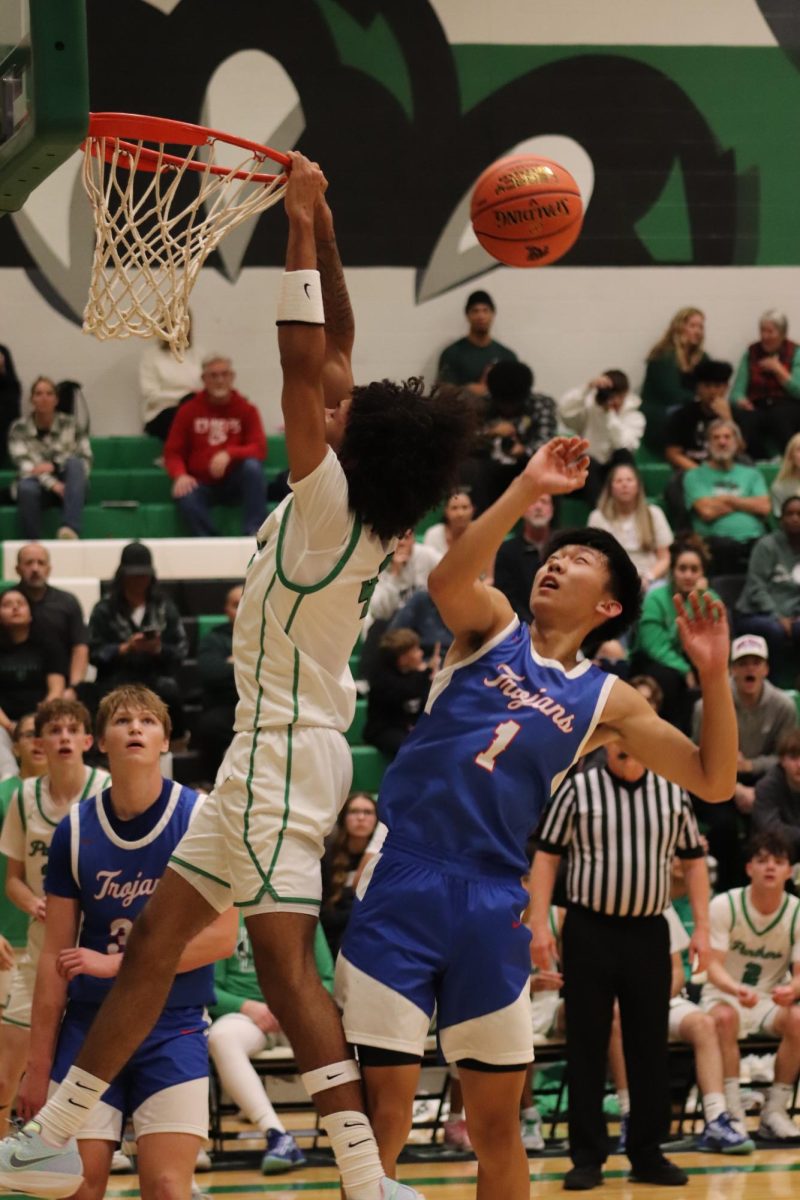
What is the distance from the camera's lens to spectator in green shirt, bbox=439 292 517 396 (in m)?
14.4

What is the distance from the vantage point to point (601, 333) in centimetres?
1537

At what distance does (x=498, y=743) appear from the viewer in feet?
15.1

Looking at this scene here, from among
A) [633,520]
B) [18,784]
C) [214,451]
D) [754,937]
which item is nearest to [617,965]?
[754,937]

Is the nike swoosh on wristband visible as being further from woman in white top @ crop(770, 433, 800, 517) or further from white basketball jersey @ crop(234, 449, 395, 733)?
woman in white top @ crop(770, 433, 800, 517)

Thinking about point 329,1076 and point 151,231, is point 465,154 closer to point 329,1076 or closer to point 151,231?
point 151,231

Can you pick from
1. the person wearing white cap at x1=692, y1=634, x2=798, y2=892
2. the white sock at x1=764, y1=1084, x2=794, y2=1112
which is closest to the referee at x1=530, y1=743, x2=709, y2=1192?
the white sock at x1=764, y1=1084, x2=794, y2=1112

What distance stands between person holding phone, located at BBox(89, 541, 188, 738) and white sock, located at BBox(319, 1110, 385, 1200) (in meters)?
6.28

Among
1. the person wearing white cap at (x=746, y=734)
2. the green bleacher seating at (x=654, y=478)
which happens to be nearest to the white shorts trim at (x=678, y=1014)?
the person wearing white cap at (x=746, y=734)

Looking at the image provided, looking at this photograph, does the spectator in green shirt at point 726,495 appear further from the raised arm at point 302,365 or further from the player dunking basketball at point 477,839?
the raised arm at point 302,365

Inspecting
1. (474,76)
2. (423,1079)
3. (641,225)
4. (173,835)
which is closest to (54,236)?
(474,76)

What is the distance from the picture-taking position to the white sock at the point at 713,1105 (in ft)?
26.9

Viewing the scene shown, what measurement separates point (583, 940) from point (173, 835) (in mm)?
2895

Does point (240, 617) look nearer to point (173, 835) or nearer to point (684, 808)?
point (173, 835)

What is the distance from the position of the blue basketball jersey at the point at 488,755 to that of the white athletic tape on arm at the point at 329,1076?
577 mm
